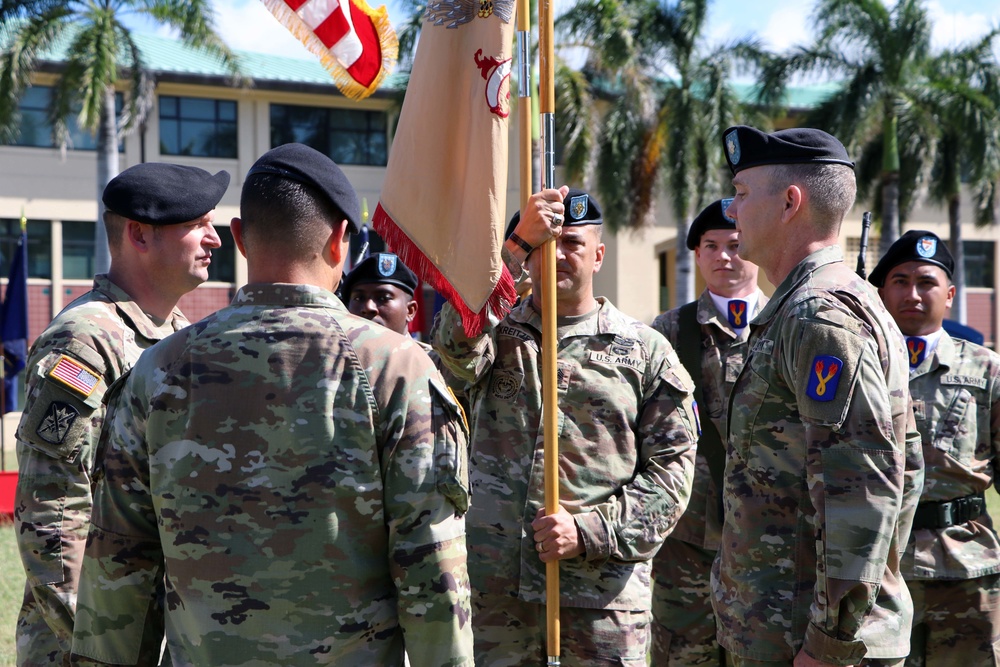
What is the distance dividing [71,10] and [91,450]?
20782 millimetres

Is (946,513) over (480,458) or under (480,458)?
under

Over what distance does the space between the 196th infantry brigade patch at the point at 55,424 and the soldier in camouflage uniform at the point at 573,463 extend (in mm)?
1324

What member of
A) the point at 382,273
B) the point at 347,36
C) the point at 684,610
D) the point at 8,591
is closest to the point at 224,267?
the point at 8,591

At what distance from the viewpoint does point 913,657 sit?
457cm

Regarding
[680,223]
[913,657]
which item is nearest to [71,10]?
[680,223]

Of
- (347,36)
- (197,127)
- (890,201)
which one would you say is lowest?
(347,36)

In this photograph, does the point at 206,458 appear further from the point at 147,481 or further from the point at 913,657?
the point at 913,657

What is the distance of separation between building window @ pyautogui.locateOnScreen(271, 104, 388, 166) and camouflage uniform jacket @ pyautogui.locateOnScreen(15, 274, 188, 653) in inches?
1126

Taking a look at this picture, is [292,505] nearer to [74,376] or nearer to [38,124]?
[74,376]

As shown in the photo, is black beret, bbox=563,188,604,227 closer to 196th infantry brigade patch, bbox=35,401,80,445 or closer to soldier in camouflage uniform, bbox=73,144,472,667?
soldier in camouflage uniform, bbox=73,144,472,667

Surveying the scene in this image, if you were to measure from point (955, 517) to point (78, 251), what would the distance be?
2786 centimetres

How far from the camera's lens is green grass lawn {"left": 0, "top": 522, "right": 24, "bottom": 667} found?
632cm

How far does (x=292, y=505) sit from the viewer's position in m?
2.37

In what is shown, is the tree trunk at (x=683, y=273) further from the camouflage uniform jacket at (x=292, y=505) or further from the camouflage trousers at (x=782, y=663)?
the camouflage uniform jacket at (x=292, y=505)
